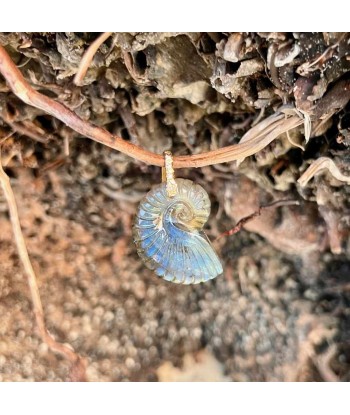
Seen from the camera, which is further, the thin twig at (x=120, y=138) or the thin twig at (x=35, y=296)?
the thin twig at (x=35, y=296)

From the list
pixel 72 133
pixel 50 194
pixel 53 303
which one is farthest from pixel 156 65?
pixel 53 303

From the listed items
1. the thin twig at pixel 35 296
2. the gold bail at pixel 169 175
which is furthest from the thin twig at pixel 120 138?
the thin twig at pixel 35 296

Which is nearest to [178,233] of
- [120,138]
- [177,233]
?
[177,233]

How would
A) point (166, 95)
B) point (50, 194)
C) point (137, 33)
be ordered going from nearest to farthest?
1. point (137, 33)
2. point (166, 95)
3. point (50, 194)

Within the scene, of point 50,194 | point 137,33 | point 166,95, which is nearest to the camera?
point 137,33

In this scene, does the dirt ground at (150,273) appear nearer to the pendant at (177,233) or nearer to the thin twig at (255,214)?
the thin twig at (255,214)

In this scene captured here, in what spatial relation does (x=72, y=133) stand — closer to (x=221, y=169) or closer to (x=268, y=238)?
(x=221, y=169)

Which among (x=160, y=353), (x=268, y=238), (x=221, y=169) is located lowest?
(x=160, y=353)
